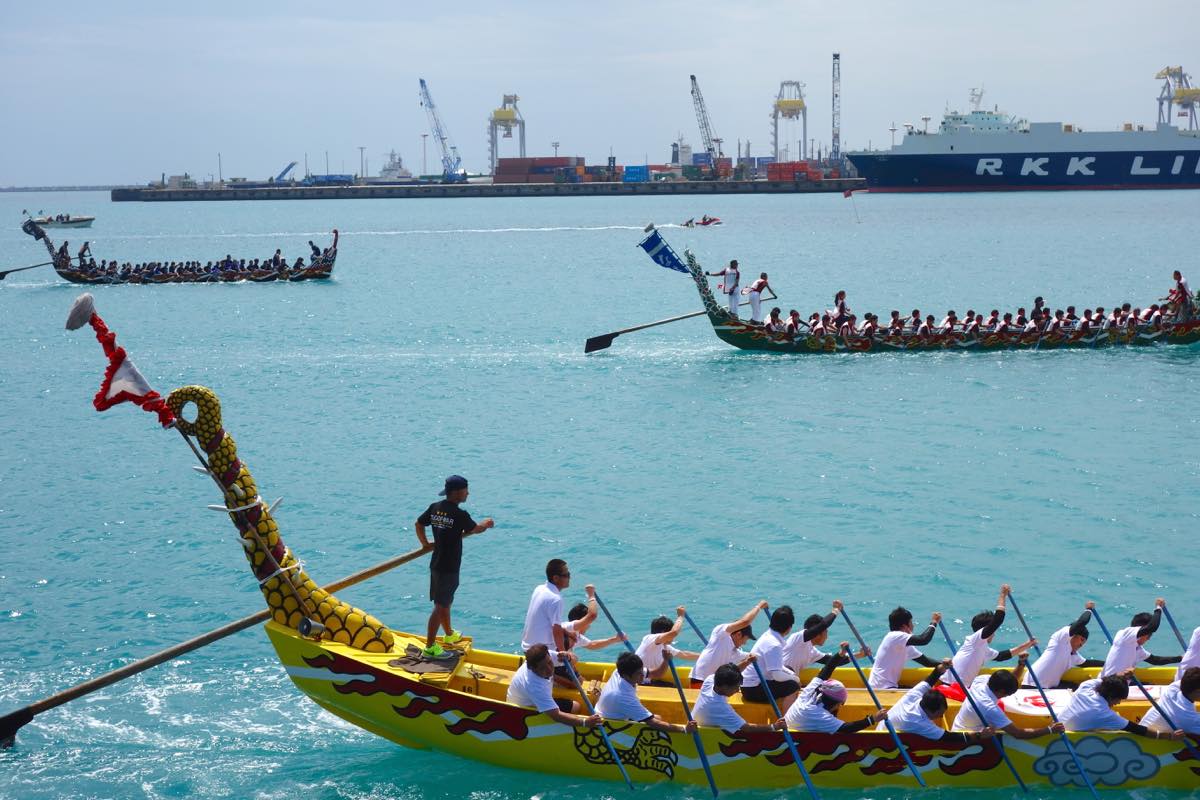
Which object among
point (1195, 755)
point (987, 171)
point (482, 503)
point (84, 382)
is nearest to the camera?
point (1195, 755)

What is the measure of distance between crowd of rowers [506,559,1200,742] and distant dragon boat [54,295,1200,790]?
0.13 m

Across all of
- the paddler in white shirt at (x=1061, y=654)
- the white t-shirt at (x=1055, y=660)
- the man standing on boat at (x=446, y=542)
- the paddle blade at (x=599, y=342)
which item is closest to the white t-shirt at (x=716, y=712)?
the man standing on boat at (x=446, y=542)

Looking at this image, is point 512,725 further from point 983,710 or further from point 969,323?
point 969,323

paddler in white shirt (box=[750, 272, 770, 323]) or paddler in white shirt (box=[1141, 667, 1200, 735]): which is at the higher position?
paddler in white shirt (box=[750, 272, 770, 323])

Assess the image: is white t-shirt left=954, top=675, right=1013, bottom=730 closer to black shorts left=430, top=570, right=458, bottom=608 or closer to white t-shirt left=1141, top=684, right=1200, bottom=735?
white t-shirt left=1141, top=684, right=1200, bottom=735

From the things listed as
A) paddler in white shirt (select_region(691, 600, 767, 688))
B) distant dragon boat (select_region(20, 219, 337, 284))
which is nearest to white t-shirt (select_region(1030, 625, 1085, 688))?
paddler in white shirt (select_region(691, 600, 767, 688))

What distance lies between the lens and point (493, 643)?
1653 centimetres

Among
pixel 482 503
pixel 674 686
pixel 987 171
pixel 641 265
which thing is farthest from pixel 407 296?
pixel 987 171

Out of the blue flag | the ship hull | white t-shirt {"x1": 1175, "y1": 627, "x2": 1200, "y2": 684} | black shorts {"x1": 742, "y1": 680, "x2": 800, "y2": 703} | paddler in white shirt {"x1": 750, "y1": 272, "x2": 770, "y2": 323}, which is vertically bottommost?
black shorts {"x1": 742, "y1": 680, "x2": 800, "y2": 703}

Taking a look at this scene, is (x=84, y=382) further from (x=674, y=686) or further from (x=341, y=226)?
(x=341, y=226)

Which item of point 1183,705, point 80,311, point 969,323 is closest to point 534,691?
point 80,311

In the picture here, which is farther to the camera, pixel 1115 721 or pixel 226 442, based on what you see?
pixel 226 442

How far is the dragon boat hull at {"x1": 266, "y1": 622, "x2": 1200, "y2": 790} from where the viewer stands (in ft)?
38.7

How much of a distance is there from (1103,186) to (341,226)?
3325 inches
